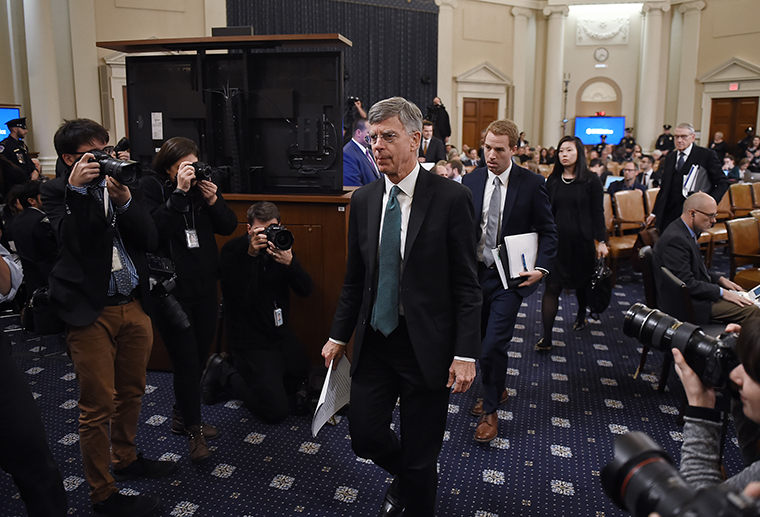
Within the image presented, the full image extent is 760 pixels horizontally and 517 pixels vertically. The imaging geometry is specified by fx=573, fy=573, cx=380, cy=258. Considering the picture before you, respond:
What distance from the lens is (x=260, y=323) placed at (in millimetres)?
3145

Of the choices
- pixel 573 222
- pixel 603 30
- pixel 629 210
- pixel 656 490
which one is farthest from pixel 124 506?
pixel 603 30

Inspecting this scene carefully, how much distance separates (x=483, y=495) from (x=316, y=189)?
1940 millimetres

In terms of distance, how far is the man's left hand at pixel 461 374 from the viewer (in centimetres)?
181

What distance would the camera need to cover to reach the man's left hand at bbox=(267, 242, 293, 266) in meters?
2.87

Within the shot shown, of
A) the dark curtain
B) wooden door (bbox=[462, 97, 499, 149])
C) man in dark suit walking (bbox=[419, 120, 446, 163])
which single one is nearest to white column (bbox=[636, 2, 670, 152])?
wooden door (bbox=[462, 97, 499, 149])

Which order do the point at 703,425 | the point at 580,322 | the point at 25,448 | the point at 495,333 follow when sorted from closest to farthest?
the point at 703,425, the point at 25,448, the point at 495,333, the point at 580,322

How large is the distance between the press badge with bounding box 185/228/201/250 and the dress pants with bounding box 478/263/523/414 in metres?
1.43

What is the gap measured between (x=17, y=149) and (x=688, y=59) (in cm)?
1631

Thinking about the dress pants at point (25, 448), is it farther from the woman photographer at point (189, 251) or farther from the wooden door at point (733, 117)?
the wooden door at point (733, 117)

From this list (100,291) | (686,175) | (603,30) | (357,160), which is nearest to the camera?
(100,291)

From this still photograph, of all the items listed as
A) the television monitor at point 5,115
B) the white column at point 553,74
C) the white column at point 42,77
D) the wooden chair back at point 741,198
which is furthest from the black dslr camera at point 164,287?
the white column at point 553,74

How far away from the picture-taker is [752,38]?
14906mm

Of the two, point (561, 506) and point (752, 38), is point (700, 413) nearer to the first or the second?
point (561, 506)

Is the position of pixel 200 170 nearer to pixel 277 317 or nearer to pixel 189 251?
pixel 189 251
